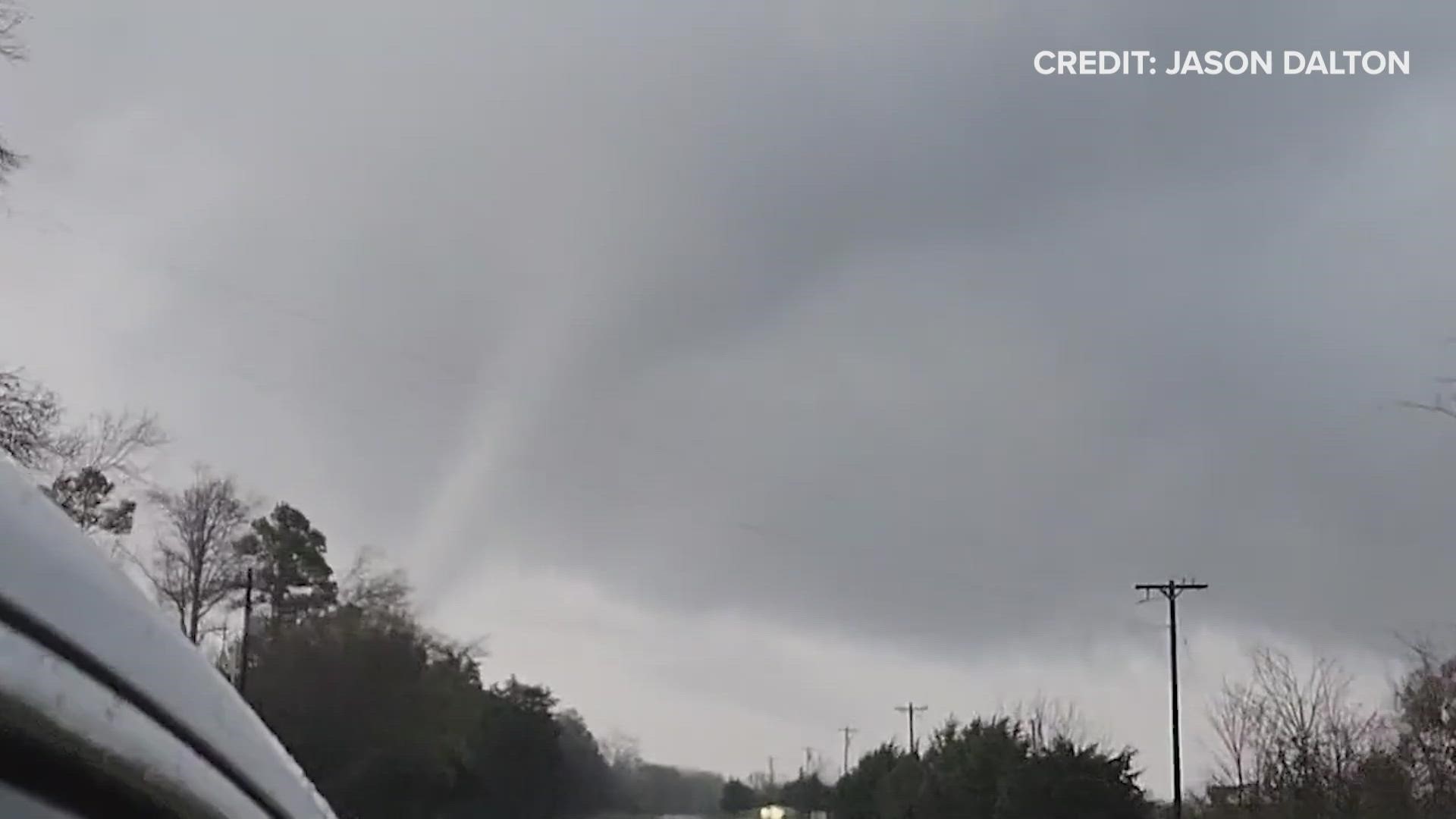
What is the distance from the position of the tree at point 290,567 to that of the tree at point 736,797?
7913 cm

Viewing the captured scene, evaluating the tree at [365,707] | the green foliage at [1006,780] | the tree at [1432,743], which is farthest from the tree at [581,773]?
the tree at [1432,743]

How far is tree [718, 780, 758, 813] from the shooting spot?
446 ft

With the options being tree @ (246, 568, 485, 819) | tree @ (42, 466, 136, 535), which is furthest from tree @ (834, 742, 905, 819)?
tree @ (42, 466, 136, 535)

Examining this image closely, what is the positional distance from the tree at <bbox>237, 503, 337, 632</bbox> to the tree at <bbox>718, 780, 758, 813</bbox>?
3115 inches

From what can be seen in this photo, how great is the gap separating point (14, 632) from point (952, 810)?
58560 millimetres

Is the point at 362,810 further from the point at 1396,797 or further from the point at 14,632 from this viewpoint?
the point at 14,632

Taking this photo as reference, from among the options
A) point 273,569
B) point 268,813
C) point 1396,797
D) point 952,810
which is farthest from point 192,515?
point 268,813

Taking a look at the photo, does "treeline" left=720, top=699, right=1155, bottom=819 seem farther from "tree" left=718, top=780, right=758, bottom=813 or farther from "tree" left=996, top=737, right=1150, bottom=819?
"tree" left=718, top=780, right=758, bottom=813

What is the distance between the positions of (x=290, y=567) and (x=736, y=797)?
81.5 metres

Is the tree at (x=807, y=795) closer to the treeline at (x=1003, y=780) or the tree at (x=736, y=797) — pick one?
the tree at (x=736, y=797)

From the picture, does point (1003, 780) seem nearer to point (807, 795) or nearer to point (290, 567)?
point (290, 567)

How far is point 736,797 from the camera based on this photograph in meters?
136

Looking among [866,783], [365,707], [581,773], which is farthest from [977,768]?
[581,773]

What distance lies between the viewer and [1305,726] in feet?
142
